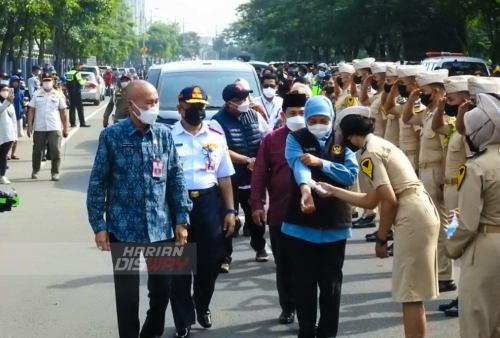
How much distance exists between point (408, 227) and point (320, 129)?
858 mm

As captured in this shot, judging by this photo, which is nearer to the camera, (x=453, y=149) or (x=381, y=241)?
(x=381, y=241)

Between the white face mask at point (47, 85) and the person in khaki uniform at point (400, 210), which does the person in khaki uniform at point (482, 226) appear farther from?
the white face mask at point (47, 85)

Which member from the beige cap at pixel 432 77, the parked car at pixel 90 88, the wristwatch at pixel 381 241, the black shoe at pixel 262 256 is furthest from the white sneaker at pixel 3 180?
the parked car at pixel 90 88

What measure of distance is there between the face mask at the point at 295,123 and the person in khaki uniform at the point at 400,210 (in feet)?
3.65

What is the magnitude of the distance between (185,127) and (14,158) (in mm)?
13711

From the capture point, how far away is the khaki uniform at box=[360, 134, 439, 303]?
236 inches

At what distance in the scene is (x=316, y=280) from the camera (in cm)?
629

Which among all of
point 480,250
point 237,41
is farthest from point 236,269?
point 237,41

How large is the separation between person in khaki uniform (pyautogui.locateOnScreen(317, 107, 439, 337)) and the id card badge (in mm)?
1006

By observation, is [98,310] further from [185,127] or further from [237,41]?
[237,41]

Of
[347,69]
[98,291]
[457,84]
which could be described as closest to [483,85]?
[457,84]

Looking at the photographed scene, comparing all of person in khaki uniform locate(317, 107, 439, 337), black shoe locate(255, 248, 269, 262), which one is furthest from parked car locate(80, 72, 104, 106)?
person in khaki uniform locate(317, 107, 439, 337)

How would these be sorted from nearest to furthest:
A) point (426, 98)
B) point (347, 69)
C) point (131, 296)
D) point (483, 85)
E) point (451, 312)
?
point (131, 296) < point (483, 85) < point (451, 312) < point (426, 98) < point (347, 69)

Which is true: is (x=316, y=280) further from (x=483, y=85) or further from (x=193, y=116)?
(x=483, y=85)
